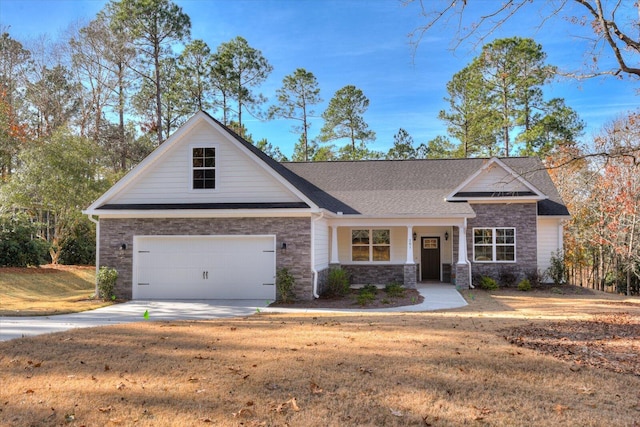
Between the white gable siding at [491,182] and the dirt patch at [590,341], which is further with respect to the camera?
the white gable siding at [491,182]

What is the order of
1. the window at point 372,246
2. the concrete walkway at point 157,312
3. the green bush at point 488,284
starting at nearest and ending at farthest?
the concrete walkway at point 157,312 → the green bush at point 488,284 → the window at point 372,246

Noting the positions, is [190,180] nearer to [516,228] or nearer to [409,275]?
[409,275]

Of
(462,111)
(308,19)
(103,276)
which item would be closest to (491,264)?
(308,19)

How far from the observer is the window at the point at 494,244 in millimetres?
19391

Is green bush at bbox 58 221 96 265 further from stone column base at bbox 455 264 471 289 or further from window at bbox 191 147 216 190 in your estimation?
stone column base at bbox 455 264 471 289

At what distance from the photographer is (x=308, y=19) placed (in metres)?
20.6

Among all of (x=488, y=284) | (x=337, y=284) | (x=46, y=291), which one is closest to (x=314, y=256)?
(x=337, y=284)

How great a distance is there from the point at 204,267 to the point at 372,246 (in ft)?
25.3

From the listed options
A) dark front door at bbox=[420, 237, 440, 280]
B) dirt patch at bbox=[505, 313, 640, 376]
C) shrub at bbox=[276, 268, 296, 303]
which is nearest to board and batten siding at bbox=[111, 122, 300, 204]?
shrub at bbox=[276, 268, 296, 303]

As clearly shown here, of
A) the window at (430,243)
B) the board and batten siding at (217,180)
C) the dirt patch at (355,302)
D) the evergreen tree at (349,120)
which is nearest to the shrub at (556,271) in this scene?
the window at (430,243)

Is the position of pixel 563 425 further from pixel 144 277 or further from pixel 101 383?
pixel 144 277

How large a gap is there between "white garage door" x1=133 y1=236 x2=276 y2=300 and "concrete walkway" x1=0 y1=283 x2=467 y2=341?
1.93 ft

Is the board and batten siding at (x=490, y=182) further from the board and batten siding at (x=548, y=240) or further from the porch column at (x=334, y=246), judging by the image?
the porch column at (x=334, y=246)

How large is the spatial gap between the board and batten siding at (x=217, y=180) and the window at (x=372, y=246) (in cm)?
615
